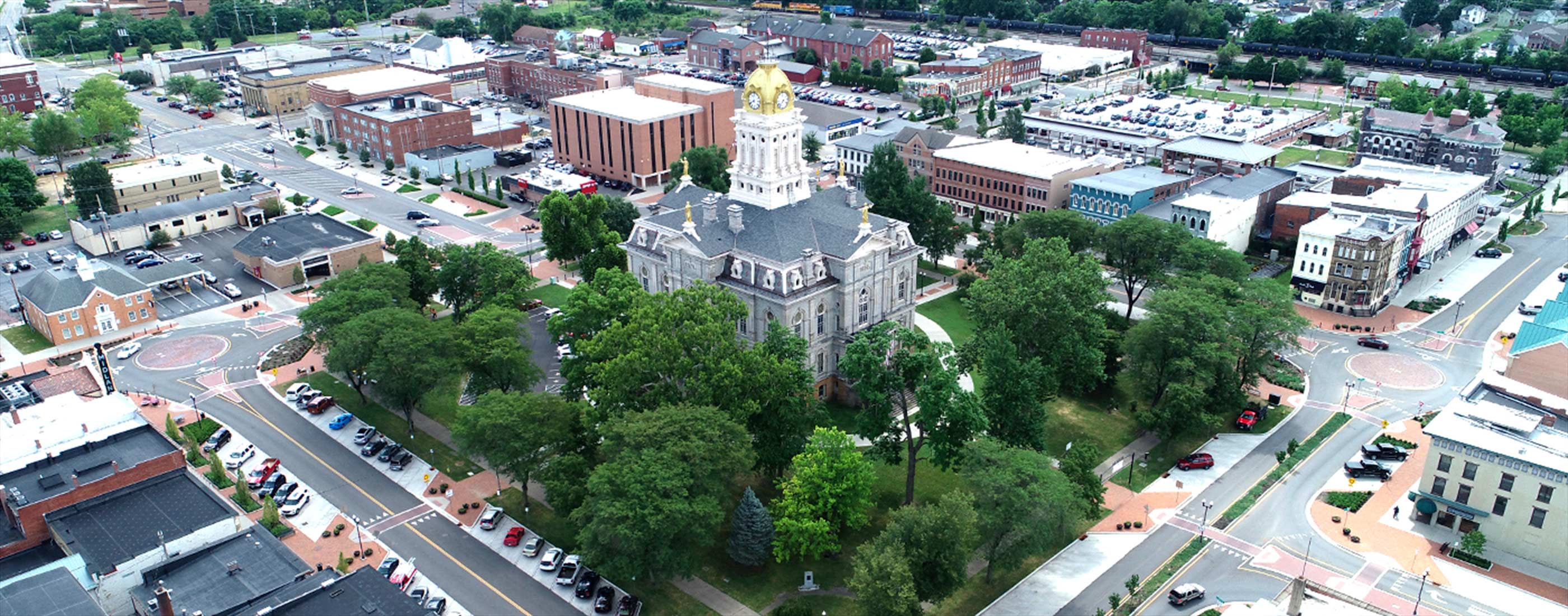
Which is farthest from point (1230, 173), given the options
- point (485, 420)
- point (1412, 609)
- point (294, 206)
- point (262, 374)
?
point (294, 206)

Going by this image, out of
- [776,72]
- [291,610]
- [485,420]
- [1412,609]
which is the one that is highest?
[776,72]

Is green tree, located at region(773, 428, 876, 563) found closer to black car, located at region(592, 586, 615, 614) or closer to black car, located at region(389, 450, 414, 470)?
black car, located at region(592, 586, 615, 614)

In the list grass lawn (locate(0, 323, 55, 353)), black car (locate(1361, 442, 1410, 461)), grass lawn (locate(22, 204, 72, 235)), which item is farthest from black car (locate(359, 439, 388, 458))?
grass lawn (locate(22, 204, 72, 235))

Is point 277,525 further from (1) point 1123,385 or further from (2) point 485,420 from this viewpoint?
(1) point 1123,385

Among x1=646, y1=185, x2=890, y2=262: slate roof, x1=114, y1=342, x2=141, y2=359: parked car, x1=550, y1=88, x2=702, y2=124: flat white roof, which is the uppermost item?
x1=550, y1=88, x2=702, y2=124: flat white roof

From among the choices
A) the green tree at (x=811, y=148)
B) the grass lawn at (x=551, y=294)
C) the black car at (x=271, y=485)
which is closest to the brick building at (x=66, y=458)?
the black car at (x=271, y=485)

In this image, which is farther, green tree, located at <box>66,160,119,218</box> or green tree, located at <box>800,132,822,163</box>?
green tree, located at <box>800,132,822,163</box>
